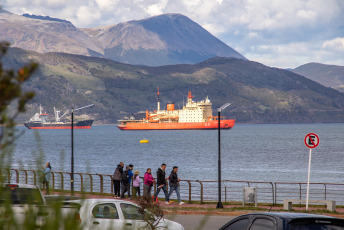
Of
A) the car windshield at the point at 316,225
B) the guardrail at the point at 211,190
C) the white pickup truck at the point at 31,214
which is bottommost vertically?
the guardrail at the point at 211,190

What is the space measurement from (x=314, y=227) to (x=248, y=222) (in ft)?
3.54

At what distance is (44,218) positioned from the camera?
333cm

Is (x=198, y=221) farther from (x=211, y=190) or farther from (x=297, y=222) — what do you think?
(x=211, y=190)

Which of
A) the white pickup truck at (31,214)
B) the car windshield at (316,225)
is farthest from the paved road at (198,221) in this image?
the white pickup truck at (31,214)

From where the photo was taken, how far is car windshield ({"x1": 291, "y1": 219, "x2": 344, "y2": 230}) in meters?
7.14

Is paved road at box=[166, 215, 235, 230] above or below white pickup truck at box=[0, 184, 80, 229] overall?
below

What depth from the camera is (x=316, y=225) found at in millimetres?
7168

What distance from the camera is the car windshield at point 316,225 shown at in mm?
7141

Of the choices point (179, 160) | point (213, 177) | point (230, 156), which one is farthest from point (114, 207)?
point (230, 156)

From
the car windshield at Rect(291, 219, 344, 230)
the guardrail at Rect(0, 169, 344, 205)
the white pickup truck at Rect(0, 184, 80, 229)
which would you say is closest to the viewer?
the white pickup truck at Rect(0, 184, 80, 229)

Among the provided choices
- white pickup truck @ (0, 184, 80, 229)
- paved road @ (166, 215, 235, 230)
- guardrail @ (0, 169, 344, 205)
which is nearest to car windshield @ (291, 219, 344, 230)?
white pickup truck @ (0, 184, 80, 229)

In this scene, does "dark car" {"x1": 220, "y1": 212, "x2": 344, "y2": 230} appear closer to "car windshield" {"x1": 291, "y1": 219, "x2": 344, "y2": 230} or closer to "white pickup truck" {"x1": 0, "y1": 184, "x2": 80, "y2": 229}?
"car windshield" {"x1": 291, "y1": 219, "x2": 344, "y2": 230}

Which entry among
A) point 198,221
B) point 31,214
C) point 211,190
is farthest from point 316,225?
point 211,190

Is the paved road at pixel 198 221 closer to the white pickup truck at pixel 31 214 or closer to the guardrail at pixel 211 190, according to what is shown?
the guardrail at pixel 211 190
